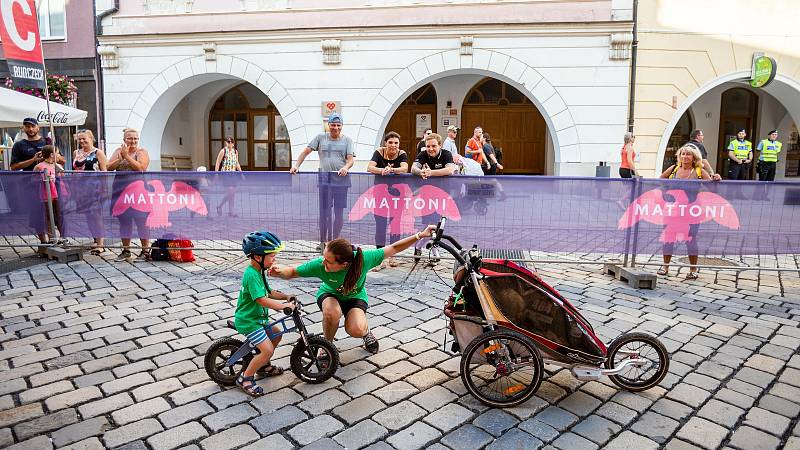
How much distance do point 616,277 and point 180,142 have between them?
1500 centimetres

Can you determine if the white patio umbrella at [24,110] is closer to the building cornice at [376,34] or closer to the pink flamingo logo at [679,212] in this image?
the building cornice at [376,34]

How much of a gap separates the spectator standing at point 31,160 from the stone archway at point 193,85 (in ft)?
20.4

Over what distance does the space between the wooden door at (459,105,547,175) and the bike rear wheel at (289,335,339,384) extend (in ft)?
47.2

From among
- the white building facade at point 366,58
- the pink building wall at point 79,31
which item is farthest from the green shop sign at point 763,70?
the pink building wall at point 79,31

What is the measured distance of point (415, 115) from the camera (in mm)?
17906

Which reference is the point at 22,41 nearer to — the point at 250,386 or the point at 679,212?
the point at 250,386

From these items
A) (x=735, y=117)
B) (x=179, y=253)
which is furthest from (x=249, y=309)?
(x=735, y=117)

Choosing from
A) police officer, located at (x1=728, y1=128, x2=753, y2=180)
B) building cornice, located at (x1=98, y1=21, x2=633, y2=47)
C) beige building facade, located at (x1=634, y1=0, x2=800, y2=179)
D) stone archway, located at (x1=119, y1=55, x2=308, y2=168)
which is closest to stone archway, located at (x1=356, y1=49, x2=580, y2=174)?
building cornice, located at (x1=98, y1=21, x2=633, y2=47)

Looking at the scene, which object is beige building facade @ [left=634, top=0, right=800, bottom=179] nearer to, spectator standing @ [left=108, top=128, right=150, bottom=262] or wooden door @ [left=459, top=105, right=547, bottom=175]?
wooden door @ [left=459, top=105, right=547, bottom=175]

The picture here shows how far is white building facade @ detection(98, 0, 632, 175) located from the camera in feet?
42.1

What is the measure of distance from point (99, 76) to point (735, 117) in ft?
61.0

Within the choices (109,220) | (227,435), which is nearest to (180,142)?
(109,220)

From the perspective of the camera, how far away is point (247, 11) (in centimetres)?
1389

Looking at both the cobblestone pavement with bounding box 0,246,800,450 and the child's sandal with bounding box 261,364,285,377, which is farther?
the child's sandal with bounding box 261,364,285,377
